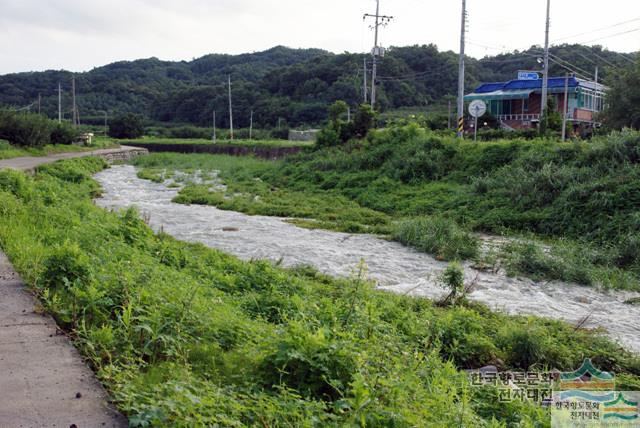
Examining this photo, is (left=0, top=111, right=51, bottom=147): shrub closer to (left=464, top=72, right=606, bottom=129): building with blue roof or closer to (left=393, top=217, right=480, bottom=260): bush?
(left=393, top=217, right=480, bottom=260): bush

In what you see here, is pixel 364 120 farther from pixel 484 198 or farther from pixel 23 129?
pixel 23 129

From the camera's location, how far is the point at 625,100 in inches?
1120

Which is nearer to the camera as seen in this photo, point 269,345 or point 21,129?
point 269,345

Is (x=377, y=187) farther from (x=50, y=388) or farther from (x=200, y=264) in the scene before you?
(x=50, y=388)

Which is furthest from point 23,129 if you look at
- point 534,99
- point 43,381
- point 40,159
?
point 534,99

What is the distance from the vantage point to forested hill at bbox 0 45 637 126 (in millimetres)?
58969

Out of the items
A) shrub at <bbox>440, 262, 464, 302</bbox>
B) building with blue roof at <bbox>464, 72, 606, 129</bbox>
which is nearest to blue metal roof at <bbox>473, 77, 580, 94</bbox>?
building with blue roof at <bbox>464, 72, 606, 129</bbox>

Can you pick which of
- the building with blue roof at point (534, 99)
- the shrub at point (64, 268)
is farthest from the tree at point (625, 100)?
the shrub at point (64, 268)

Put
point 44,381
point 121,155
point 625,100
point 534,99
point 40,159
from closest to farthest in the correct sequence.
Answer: point 44,381 < point 40,159 < point 625,100 < point 121,155 < point 534,99

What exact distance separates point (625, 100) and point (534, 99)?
13444 mm

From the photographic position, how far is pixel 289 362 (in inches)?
154

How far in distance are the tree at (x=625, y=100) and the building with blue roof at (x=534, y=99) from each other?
9.19 m

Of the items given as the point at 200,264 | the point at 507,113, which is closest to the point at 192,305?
the point at 200,264

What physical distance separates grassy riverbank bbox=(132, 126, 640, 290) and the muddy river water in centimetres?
59
